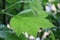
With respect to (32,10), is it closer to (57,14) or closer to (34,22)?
(34,22)

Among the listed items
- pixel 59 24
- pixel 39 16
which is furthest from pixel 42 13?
pixel 59 24

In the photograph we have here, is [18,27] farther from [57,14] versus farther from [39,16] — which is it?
[57,14]

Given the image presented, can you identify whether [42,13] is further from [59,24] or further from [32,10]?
[59,24]

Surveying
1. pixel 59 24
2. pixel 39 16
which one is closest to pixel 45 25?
pixel 39 16

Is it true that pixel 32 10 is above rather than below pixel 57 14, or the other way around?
above

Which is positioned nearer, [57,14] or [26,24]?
[26,24]

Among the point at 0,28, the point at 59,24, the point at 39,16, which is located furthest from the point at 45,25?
the point at 59,24

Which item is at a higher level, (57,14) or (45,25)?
(45,25)

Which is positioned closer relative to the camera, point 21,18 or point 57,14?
point 21,18
